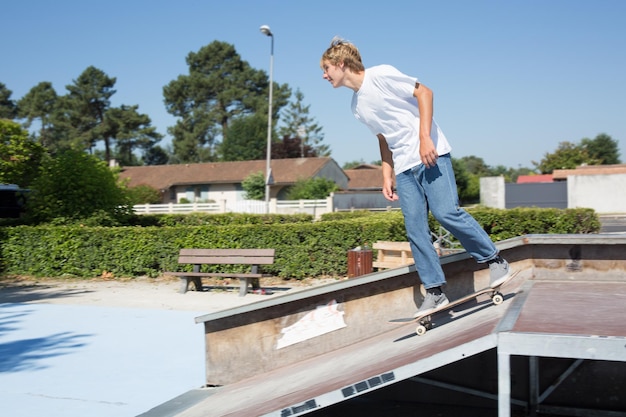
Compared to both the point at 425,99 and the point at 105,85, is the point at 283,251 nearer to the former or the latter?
the point at 425,99

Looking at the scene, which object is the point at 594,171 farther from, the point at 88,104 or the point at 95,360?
the point at 88,104

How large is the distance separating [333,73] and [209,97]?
3434 inches

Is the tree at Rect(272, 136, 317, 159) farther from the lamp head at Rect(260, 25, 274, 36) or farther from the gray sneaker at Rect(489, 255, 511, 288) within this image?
the gray sneaker at Rect(489, 255, 511, 288)

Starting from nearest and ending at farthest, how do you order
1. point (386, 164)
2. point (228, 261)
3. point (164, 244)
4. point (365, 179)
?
point (386, 164) → point (228, 261) → point (164, 244) → point (365, 179)

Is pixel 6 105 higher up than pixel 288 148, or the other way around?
pixel 6 105

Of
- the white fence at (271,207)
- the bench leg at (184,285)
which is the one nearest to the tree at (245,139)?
the white fence at (271,207)

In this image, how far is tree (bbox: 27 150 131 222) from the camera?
1697 cm

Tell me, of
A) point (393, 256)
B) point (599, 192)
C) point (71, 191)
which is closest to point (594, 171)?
point (599, 192)

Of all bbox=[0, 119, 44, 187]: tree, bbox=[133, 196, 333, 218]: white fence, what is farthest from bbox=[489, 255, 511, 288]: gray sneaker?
bbox=[133, 196, 333, 218]: white fence

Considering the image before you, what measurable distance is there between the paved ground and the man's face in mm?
3396

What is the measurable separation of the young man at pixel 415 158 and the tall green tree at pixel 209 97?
83.1 metres

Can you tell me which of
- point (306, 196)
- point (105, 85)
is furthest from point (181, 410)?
point (105, 85)

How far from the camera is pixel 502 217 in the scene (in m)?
18.9

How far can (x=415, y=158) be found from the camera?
13.5 ft
